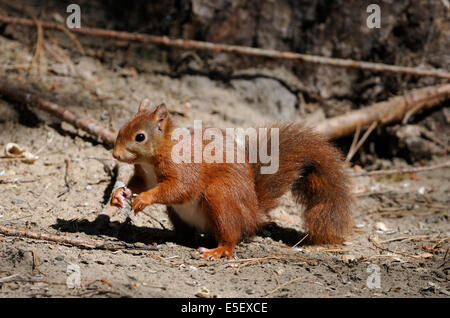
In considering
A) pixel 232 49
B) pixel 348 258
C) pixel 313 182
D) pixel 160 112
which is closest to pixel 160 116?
pixel 160 112

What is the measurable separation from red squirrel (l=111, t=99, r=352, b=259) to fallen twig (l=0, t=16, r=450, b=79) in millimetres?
1250

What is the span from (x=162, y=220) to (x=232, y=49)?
4.80 feet

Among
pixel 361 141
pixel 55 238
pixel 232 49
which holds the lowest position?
pixel 55 238

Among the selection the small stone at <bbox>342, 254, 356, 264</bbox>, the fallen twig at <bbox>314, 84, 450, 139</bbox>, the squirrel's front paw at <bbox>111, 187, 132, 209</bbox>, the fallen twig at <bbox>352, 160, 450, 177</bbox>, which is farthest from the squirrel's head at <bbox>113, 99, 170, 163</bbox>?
the fallen twig at <bbox>314, 84, 450, 139</bbox>

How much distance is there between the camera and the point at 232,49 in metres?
3.30

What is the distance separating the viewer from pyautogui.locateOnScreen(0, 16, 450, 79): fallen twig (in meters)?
3.22

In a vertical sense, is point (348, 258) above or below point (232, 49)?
below

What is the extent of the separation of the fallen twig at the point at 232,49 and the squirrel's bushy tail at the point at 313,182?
125cm

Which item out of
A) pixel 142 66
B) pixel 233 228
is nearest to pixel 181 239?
pixel 233 228

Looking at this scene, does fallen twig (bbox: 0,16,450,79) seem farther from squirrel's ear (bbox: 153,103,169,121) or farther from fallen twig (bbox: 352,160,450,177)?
squirrel's ear (bbox: 153,103,169,121)

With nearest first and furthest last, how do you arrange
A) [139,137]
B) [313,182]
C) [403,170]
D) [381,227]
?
1. [139,137]
2. [313,182]
3. [381,227]
4. [403,170]

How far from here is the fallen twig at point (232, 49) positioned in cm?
322

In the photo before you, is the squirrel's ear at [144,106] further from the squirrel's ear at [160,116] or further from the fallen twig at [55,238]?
the fallen twig at [55,238]

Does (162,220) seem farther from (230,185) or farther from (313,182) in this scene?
(313,182)
